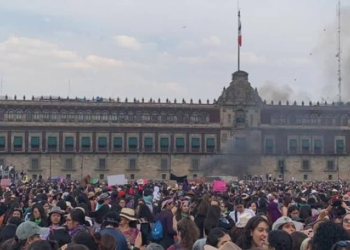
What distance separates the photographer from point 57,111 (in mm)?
78688

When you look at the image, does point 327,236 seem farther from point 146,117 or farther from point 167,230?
point 146,117

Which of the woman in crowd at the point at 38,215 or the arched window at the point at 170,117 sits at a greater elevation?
the arched window at the point at 170,117

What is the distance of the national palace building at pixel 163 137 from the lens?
76.2 m

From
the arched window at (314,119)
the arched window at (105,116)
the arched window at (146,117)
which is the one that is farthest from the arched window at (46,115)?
the arched window at (314,119)

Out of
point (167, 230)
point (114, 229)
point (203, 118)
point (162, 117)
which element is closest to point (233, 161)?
point (203, 118)

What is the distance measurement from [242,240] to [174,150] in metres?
69.6

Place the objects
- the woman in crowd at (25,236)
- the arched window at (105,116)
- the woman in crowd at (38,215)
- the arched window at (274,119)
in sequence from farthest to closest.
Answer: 1. the arched window at (274,119)
2. the arched window at (105,116)
3. the woman in crowd at (38,215)
4. the woman in crowd at (25,236)

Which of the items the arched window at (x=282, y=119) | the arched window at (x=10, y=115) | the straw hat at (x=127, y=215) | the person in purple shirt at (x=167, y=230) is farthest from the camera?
the arched window at (x=282, y=119)

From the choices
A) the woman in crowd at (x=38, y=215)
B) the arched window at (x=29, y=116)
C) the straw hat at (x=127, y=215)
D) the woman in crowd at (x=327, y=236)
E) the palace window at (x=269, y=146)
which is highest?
the arched window at (x=29, y=116)

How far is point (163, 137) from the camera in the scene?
78.6m

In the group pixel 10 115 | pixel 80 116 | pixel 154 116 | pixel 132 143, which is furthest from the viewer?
pixel 154 116

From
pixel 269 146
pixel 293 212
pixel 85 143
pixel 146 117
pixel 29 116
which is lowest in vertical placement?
pixel 293 212

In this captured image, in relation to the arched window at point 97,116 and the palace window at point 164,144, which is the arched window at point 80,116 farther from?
the palace window at point 164,144

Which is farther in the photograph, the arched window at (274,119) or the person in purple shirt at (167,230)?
the arched window at (274,119)
